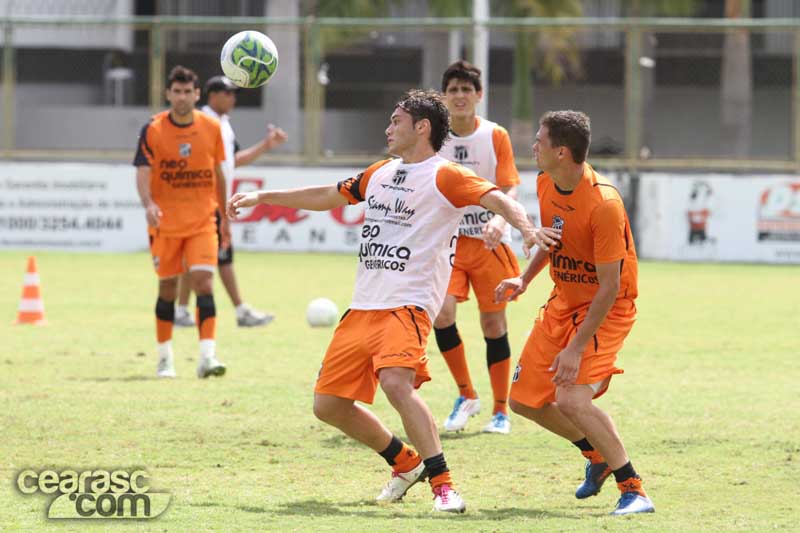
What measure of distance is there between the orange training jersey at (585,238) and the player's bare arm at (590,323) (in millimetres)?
61

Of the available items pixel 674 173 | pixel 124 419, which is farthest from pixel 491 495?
pixel 674 173

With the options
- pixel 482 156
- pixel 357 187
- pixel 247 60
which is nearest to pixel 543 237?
pixel 357 187

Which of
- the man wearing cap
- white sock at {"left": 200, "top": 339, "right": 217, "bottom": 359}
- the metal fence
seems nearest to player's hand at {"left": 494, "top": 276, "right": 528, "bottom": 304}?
white sock at {"left": 200, "top": 339, "right": 217, "bottom": 359}

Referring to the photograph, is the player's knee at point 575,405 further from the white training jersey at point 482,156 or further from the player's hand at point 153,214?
the player's hand at point 153,214

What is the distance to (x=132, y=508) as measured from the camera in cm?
618

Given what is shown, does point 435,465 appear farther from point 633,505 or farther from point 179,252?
point 179,252

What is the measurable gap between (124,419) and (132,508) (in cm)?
253

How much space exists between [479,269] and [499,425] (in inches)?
40.1

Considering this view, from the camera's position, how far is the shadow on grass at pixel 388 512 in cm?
617

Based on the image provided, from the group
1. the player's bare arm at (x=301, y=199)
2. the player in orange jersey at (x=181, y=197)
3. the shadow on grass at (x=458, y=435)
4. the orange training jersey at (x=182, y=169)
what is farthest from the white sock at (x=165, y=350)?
the player's bare arm at (x=301, y=199)

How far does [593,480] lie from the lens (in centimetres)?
662

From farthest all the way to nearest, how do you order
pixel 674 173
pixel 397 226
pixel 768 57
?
pixel 768 57 → pixel 674 173 → pixel 397 226

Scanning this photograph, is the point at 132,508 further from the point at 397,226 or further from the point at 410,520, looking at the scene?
the point at 397,226

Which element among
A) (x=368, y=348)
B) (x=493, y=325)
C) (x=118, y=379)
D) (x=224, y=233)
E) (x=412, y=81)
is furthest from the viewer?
(x=412, y=81)
